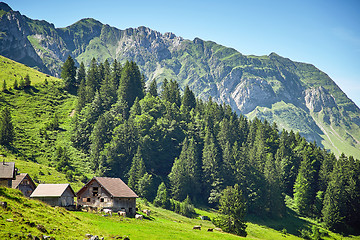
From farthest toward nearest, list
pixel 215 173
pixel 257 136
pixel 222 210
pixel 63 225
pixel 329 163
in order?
1. pixel 257 136
2. pixel 329 163
3. pixel 215 173
4. pixel 222 210
5. pixel 63 225

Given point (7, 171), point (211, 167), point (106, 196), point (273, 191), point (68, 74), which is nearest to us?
point (7, 171)

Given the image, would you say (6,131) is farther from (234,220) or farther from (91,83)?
(234,220)

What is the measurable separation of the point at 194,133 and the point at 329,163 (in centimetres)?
5970

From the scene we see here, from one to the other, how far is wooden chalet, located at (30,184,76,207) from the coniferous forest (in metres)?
41.7

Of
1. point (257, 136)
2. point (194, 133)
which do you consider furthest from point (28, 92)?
point (257, 136)

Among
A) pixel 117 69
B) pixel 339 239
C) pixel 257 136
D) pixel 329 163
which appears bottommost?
pixel 339 239

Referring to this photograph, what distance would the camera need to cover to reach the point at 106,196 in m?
75.3

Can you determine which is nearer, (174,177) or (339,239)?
(339,239)

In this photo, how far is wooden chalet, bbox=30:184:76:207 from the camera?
67562 millimetres

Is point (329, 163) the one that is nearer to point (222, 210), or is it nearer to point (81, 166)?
point (222, 210)

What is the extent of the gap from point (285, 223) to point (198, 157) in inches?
1668

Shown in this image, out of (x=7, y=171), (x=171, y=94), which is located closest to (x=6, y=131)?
(x=7, y=171)

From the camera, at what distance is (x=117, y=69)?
16712 centimetres

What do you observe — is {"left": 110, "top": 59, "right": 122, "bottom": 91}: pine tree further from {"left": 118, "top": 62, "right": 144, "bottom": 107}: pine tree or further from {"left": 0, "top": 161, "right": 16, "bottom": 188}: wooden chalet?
{"left": 0, "top": 161, "right": 16, "bottom": 188}: wooden chalet
